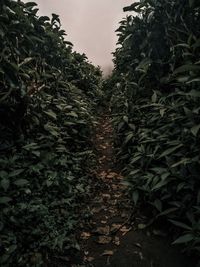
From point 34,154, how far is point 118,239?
65.5 inches

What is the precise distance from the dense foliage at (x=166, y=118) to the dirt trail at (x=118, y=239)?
0.23m

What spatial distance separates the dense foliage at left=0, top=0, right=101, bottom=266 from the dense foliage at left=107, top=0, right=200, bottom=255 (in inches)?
35.2

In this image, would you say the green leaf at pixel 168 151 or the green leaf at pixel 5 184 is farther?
the green leaf at pixel 168 151

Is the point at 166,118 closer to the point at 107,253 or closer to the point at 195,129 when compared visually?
the point at 195,129

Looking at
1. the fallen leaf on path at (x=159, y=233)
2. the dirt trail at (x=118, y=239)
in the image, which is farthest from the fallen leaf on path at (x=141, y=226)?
the fallen leaf on path at (x=159, y=233)

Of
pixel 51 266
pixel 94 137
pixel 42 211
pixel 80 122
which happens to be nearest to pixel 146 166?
pixel 42 211

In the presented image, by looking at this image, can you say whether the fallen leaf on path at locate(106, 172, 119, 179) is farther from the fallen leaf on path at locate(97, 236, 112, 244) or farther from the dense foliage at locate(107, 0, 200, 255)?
the fallen leaf on path at locate(97, 236, 112, 244)

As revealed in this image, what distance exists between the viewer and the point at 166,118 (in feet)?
16.9

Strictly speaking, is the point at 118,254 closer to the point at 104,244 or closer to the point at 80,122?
the point at 104,244

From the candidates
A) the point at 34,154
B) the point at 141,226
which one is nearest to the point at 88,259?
the point at 141,226

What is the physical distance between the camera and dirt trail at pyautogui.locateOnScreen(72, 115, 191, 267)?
3.81 metres

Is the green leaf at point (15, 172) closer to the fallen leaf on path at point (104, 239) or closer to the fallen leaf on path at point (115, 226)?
the fallen leaf on path at point (104, 239)

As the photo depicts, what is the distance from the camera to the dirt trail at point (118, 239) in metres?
3.81

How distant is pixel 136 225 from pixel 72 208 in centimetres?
85
